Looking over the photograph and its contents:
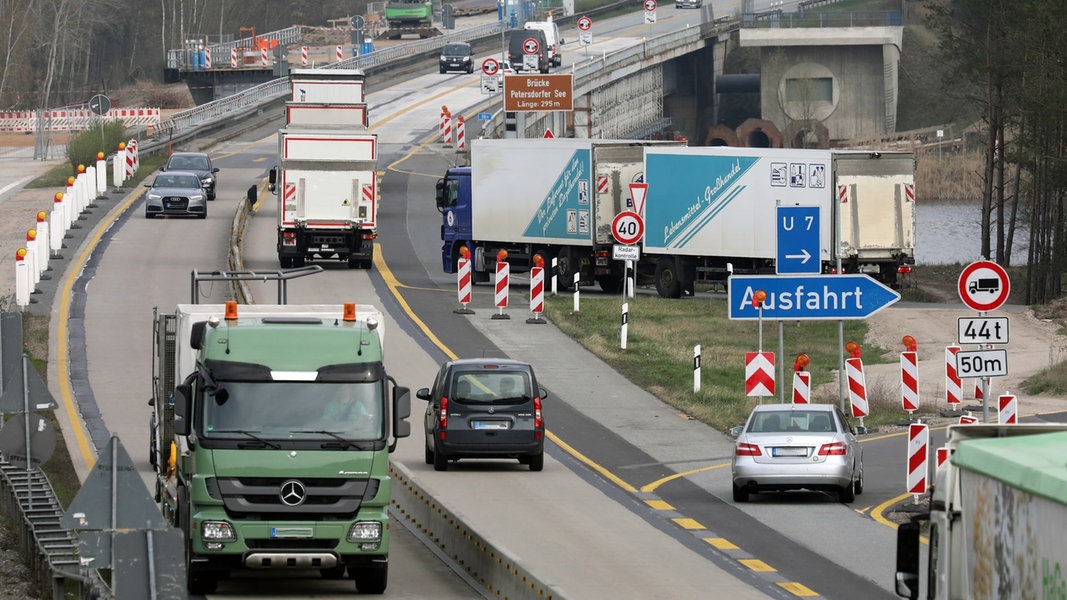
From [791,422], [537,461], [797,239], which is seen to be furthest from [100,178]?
[791,422]

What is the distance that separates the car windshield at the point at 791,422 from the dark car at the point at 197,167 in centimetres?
3778

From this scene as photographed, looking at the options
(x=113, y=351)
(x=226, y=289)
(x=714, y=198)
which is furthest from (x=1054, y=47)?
(x=113, y=351)

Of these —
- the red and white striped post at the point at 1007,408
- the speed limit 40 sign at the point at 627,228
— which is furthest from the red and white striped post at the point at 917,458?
the speed limit 40 sign at the point at 627,228

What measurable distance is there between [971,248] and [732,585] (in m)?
52.8

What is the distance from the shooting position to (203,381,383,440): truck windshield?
616 inches

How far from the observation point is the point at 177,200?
5309cm

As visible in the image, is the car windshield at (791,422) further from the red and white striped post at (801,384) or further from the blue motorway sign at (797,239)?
the red and white striped post at (801,384)

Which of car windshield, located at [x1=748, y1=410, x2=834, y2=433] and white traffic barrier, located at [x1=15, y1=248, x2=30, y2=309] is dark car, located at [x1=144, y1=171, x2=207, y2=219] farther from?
car windshield, located at [x1=748, y1=410, x2=834, y2=433]

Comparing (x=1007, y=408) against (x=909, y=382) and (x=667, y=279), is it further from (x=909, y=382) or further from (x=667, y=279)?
(x=667, y=279)

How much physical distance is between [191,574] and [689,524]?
731 cm

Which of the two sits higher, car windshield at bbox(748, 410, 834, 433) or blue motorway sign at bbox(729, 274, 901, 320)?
blue motorway sign at bbox(729, 274, 901, 320)

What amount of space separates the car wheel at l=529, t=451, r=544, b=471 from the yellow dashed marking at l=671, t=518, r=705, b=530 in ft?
11.4

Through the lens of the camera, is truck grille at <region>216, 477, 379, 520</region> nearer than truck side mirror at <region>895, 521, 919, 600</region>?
No

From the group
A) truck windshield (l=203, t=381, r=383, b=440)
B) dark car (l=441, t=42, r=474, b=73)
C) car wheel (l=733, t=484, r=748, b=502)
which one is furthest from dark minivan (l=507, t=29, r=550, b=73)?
truck windshield (l=203, t=381, r=383, b=440)
